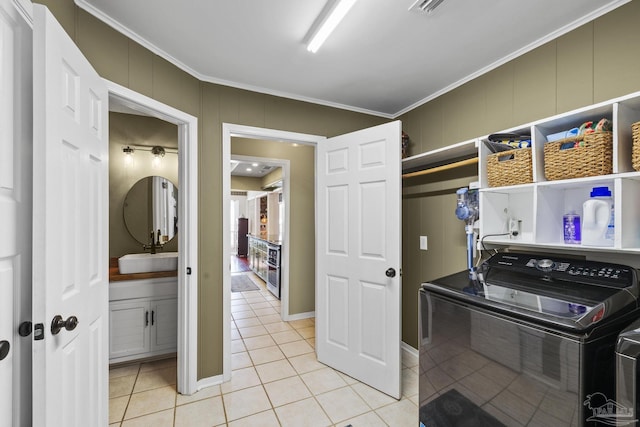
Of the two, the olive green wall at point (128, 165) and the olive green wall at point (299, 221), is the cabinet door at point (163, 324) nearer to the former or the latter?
the olive green wall at point (128, 165)

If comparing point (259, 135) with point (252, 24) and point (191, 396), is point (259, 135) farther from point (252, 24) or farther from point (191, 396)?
point (191, 396)

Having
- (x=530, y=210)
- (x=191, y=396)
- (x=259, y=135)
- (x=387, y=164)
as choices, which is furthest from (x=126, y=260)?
(x=530, y=210)

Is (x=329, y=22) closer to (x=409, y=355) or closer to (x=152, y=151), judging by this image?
(x=152, y=151)

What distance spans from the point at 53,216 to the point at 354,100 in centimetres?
243

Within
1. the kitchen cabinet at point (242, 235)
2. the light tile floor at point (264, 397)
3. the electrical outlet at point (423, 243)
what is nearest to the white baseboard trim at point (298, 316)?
the light tile floor at point (264, 397)

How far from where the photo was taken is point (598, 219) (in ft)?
4.55

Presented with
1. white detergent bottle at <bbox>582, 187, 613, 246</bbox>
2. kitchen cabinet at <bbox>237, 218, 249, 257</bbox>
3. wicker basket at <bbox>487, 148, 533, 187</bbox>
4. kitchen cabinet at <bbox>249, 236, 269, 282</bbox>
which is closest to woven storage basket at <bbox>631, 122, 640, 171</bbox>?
white detergent bottle at <bbox>582, 187, 613, 246</bbox>

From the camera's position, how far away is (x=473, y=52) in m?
1.97

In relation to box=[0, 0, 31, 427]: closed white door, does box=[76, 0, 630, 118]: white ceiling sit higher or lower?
higher

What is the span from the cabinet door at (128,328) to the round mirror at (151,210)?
0.81 m

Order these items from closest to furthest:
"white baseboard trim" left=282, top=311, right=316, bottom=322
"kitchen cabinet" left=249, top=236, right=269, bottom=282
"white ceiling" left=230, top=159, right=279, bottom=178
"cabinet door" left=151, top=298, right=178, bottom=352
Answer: "cabinet door" left=151, top=298, right=178, bottom=352 → "white baseboard trim" left=282, top=311, right=316, bottom=322 → "kitchen cabinet" left=249, top=236, right=269, bottom=282 → "white ceiling" left=230, top=159, right=279, bottom=178

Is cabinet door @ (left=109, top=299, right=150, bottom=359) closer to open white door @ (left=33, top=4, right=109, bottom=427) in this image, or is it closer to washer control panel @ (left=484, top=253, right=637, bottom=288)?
open white door @ (left=33, top=4, right=109, bottom=427)

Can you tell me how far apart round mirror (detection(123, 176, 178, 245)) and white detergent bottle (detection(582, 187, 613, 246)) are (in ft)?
11.7

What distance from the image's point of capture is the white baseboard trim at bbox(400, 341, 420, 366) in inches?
107
